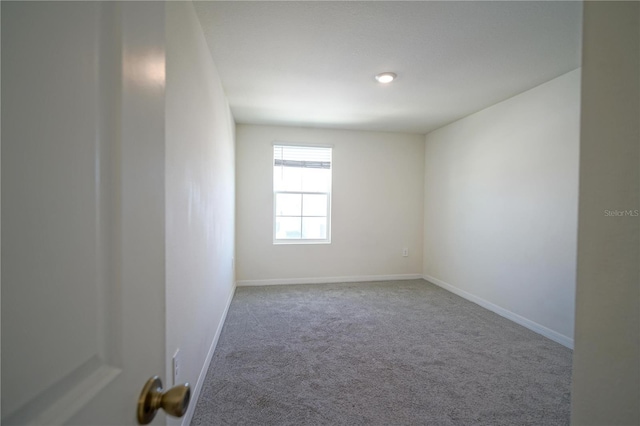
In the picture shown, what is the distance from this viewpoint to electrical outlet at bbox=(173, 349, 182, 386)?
1.25 m

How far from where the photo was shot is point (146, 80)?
47cm

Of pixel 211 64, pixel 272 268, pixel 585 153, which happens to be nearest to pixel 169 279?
pixel 585 153

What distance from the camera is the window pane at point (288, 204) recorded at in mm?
4254

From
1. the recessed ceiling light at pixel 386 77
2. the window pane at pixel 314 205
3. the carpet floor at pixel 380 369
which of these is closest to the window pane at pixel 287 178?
the window pane at pixel 314 205

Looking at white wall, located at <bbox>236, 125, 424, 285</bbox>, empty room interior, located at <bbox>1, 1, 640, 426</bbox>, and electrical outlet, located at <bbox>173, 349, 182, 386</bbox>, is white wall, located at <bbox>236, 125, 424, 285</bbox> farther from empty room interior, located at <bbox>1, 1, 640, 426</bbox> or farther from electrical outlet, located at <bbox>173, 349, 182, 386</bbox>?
electrical outlet, located at <bbox>173, 349, 182, 386</bbox>

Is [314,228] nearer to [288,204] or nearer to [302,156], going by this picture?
[288,204]

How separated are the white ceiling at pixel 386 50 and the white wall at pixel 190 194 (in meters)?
0.35

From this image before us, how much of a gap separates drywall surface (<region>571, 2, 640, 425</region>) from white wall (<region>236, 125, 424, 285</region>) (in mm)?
3741

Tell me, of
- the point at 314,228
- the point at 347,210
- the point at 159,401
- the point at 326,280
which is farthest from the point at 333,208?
the point at 159,401

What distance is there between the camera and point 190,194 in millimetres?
1526

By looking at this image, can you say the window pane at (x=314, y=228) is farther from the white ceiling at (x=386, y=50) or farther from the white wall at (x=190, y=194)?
the white wall at (x=190, y=194)

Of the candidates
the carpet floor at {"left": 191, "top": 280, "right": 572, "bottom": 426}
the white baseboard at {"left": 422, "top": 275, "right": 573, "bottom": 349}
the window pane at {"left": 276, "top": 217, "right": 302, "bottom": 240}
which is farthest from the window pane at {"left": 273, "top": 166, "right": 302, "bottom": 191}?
the white baseboard at {"left": 422, "top": 275, "right": 573, "bottom": 349}

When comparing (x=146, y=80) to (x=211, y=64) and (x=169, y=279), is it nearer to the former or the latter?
(x=169, y=279)

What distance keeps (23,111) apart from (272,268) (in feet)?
13.4
